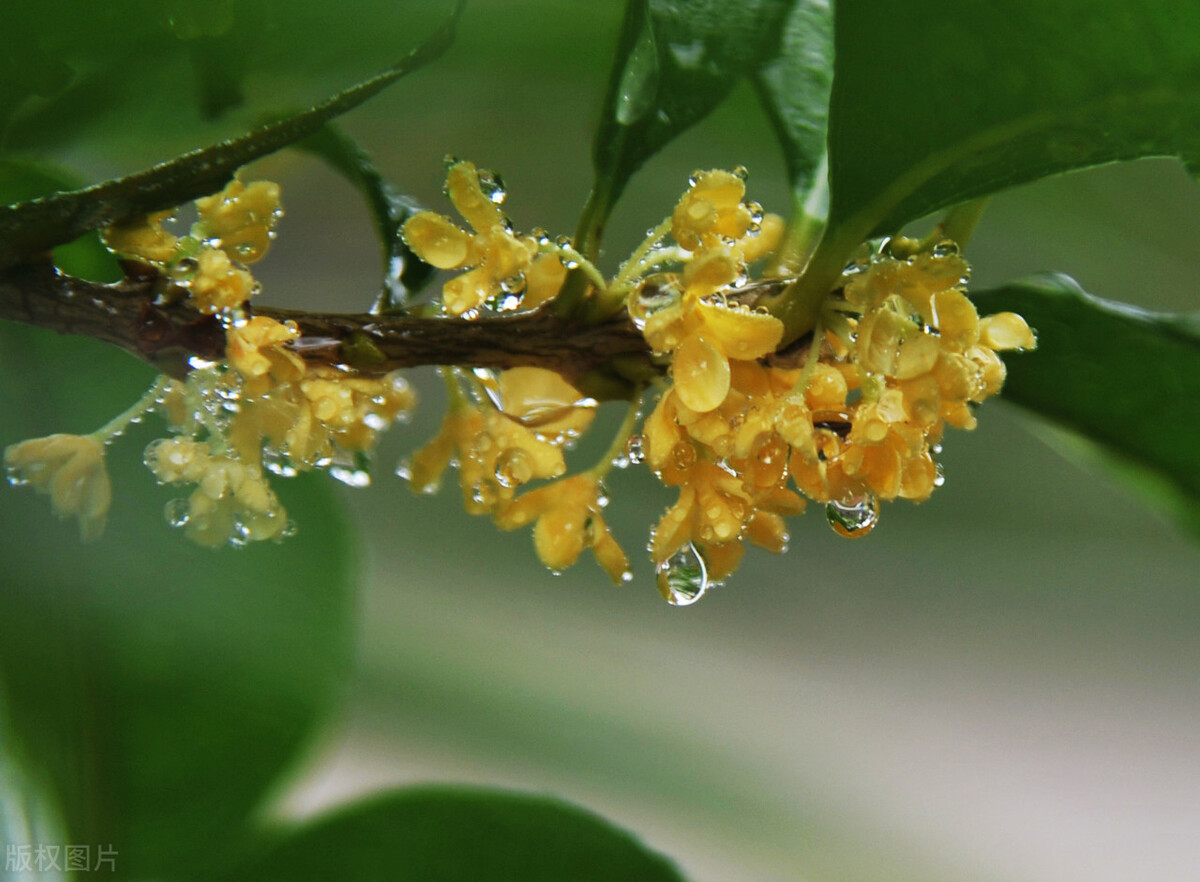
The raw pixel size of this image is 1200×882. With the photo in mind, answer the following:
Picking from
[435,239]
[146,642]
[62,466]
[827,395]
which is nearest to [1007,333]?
[827,395]

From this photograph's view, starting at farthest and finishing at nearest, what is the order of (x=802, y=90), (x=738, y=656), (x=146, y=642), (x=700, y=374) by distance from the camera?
(x=738, y=656), (x=146, y=642), (x=802, y=90), (x=700, y=374)

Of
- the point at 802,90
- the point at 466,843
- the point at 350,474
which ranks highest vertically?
the point at 802,90

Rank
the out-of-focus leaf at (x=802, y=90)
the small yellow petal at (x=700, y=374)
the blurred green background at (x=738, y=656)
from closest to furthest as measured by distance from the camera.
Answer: the small yellow petal at (x=700, y=374) < the out-of-focus leaf at (x=802, y=90) < the blurred green background at (x=738, y=656)

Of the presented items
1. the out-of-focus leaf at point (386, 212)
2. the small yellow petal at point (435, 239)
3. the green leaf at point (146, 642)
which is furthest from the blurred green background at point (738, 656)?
the small yellow petal at point (435, 239)

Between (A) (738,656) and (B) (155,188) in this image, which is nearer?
(B) (155,188)

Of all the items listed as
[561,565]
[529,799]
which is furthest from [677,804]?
[561,565]

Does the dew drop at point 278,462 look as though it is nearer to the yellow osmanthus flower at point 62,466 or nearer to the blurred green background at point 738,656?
the yellow osmanthus flower at point 62,466

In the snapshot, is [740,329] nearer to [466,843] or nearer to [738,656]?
[466,843]

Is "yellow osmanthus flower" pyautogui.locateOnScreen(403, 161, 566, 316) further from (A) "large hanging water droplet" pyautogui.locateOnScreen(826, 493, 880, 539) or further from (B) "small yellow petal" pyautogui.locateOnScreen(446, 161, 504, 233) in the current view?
(A) "large hanging water droplet" pyautogui.locateOnScreen(826, 493, 880, 539)
